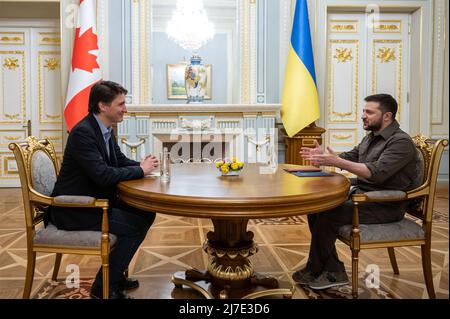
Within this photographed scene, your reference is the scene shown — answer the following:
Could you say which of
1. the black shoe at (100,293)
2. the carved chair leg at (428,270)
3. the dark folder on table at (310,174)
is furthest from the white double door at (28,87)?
the carved chair leg at (428,270)

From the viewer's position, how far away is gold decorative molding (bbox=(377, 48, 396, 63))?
17.2 ft

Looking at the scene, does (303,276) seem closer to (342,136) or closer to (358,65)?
(342,136)

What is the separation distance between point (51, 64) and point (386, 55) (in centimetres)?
393

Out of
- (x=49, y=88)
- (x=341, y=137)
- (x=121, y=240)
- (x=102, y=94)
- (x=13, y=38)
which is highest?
→ (x=13, y=38)

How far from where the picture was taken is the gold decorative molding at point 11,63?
534cm

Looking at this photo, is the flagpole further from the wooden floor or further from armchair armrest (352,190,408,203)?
armchair armrest (352,190,408,203)

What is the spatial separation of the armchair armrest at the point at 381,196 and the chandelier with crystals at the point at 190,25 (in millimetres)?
3409

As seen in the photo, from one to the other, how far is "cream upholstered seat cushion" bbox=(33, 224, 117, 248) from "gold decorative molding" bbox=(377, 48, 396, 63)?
428 centimetres

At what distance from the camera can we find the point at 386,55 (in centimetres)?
525

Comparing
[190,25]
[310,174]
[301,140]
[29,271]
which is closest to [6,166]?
[190,25]

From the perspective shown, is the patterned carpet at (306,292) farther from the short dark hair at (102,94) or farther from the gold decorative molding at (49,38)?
the gold decorative molding at (49,38)

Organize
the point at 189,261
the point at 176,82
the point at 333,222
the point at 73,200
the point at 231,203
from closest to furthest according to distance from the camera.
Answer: the point at 231,203 < the point at 73,200 < the point at 333,222 < the point at 189,261 < the point at 176,82

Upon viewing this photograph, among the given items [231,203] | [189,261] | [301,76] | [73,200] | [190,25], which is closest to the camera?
[231,203]

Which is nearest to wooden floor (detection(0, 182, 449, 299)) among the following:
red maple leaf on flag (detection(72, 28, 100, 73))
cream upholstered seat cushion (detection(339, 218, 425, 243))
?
cream upholstered seat cushion (detection(339, 218, 425, 243))
